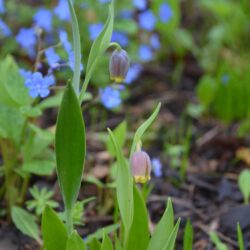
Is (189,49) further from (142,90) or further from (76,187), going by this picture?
(76,187)

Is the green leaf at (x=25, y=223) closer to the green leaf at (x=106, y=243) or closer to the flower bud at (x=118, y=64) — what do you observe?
the green leaf at (x=106, y=243)

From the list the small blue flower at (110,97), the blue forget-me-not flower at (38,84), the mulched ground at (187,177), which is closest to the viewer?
the blue forget-me-not flower at (38,84)

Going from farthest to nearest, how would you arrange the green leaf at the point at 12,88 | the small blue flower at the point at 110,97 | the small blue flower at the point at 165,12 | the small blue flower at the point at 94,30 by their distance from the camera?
the small blue flower at the point at 165,12 → the small blue flower at the point at 94,30 → the small blue flower at the point at 110,97 → the green leaf at the point at 12,88

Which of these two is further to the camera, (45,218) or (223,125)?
(223,125)

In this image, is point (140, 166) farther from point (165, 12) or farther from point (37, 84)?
point (165, 12)

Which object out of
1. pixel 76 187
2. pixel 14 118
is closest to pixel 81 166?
pixel 76 187

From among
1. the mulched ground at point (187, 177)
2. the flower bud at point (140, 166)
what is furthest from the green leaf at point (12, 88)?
the flower bud at point (140, 166)

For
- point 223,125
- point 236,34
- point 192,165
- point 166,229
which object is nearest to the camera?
point 166,229

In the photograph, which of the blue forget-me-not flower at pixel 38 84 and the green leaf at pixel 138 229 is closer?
the green leaf at pixel 138 229
